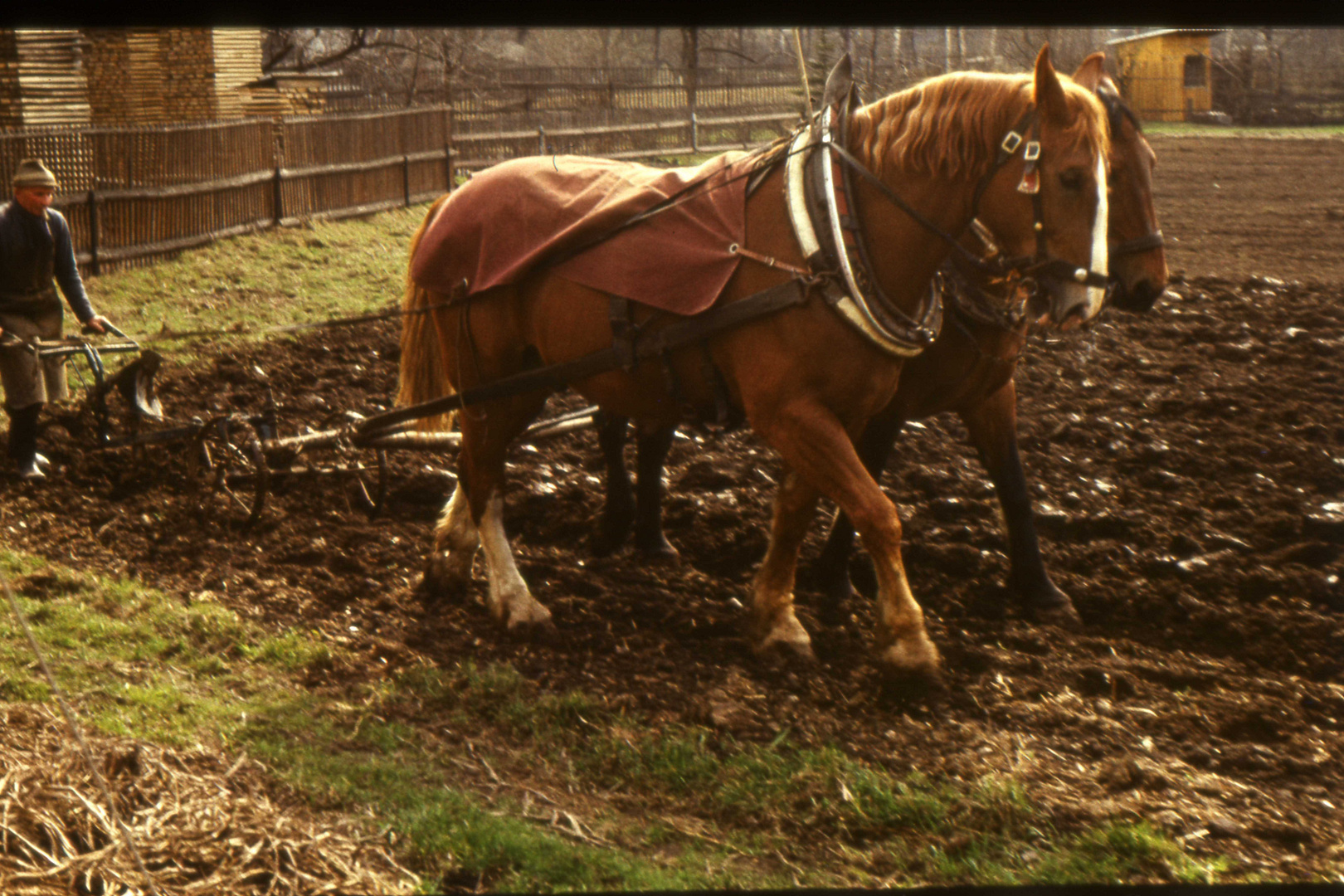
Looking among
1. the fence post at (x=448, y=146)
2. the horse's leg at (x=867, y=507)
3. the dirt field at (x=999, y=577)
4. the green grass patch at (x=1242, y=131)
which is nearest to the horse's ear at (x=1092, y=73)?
the horse's leg at (x=867, y=507)

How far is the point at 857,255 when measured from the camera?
4.44 meters

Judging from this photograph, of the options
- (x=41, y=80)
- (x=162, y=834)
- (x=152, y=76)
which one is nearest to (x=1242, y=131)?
(x=152, y=76)

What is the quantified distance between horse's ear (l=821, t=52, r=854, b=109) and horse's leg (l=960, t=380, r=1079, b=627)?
143 cm

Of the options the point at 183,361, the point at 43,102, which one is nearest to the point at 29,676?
the point at 183,361

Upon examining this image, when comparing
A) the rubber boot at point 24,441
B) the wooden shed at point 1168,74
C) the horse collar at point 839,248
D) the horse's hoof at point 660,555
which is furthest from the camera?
the wooden shed at point 1168,74

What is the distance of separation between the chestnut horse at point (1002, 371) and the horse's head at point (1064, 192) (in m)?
0.42

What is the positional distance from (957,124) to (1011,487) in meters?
1.71

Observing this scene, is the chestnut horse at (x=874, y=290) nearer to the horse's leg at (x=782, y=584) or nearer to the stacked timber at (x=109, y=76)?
the horse's leg at (x=782, y=584)

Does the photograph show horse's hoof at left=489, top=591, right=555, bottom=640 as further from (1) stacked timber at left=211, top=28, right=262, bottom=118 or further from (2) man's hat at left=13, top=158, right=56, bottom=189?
(1) stacked timber at left=211, top=28, right=262, bottom=118

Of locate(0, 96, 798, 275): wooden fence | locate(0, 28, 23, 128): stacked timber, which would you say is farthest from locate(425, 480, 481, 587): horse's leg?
locate(0, 28, 23, 128): stacked timber

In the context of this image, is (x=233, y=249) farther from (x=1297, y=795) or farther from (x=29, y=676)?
(x=1297, y=795)

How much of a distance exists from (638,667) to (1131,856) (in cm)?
199

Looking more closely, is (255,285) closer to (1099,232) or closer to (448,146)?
(448,146)

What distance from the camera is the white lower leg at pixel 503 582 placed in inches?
212
